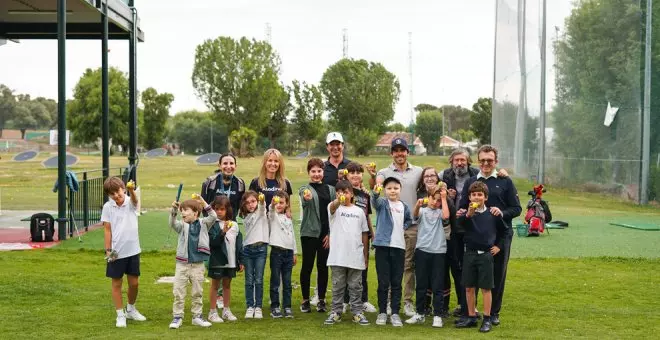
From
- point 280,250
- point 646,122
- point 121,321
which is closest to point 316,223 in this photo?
point 280,250

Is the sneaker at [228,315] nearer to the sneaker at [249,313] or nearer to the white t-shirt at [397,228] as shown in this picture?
the sneaker at [249,313]

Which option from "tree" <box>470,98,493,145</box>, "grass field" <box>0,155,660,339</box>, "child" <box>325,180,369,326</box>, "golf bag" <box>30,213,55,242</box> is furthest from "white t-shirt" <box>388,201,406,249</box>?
"tree" <box>470,98,493,145</box>

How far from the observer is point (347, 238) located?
8.07 metres

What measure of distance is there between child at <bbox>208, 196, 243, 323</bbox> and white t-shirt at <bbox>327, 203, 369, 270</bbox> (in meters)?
0.88

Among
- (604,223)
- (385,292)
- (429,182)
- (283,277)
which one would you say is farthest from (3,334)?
(604,223)

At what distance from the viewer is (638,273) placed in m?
11.8

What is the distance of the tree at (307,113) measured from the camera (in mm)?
97000

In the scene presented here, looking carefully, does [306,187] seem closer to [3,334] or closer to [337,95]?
[3,334]

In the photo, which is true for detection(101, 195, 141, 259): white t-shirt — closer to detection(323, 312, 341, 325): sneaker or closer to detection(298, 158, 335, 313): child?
detection(298, 158, 335, 313): child

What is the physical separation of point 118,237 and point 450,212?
2.97 m

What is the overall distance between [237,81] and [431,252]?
89539 millimetres

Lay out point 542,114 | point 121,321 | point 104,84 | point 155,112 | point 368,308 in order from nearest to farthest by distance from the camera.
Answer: point 121,321 → point 368,308 → point 104,84 → point 542,114 → point 155,112

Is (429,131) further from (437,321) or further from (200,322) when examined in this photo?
(200,322)

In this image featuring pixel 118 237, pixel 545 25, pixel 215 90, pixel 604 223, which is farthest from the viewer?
pixel 215 90
